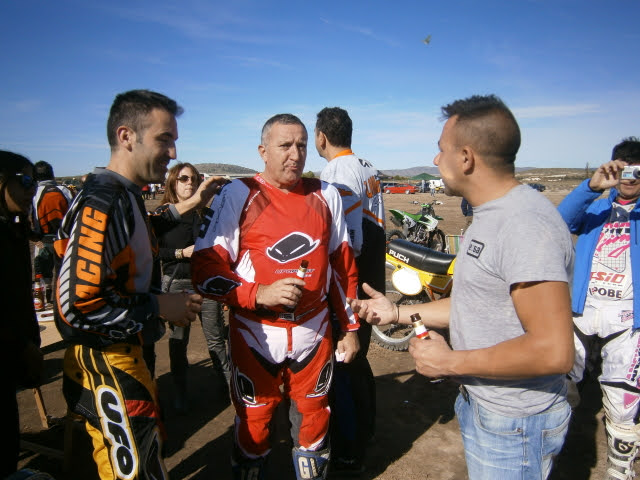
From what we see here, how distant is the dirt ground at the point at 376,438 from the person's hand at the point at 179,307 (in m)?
1.79

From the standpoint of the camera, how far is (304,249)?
2.33 metres

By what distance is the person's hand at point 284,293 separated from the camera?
2033 millimetres

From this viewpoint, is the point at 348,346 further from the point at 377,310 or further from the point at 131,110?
the point at 131,110

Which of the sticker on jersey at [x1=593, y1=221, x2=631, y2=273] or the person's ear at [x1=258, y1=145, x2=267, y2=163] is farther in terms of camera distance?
the sticker on jersey at [x1=593, y1=221, x2=631, y2=273]

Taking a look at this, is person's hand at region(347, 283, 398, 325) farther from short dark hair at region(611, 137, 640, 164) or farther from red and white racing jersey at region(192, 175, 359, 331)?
short dark hair at region(611, 137, 640, 164)

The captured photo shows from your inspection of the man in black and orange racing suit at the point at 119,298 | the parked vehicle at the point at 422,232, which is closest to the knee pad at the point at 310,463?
the man in black and orange racing suit at the point at 119,298

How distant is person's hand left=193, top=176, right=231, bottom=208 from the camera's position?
8.45ft

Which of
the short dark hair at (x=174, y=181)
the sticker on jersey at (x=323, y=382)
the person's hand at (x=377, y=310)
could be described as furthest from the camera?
the short dark hair at (x=174, y=181)

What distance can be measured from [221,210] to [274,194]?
338mm

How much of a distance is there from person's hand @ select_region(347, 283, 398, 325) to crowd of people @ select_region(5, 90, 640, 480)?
0.5 inches

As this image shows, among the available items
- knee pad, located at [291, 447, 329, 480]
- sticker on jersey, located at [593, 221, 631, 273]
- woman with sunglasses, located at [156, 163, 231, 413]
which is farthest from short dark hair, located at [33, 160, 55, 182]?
sticker on jersey, located at [593, 221, 631, 273]

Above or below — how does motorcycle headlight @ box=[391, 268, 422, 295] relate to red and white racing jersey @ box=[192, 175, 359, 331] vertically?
below

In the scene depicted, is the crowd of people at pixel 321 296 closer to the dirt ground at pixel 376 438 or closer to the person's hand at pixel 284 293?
the person's hand at pixel 284 293

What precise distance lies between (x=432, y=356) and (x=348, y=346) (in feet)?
3.70
